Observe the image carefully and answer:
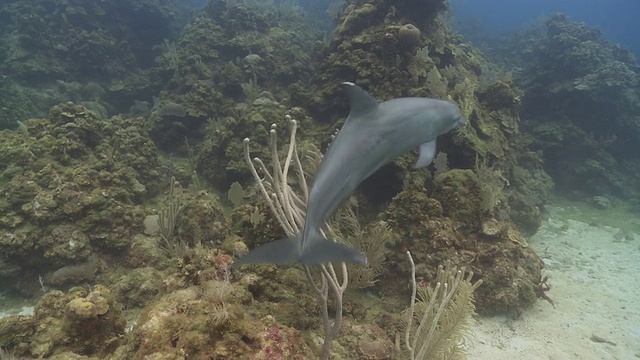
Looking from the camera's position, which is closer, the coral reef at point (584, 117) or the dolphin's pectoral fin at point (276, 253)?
the dolphin's pectoral fin at point (276, 253)

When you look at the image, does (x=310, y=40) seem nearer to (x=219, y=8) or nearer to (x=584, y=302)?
(x=219, y=8)

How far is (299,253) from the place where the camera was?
2.01 meters

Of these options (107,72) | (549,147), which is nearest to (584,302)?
(549,147)

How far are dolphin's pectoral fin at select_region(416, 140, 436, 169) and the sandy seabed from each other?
10.7 feet

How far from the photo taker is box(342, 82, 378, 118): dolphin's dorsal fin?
2318 mm

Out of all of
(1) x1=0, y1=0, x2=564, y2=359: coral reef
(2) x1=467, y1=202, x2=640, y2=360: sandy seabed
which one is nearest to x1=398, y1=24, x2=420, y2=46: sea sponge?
(1) x1=0, y1=0, x2=564, y2=359: coral reef

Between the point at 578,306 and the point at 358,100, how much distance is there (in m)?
6.82

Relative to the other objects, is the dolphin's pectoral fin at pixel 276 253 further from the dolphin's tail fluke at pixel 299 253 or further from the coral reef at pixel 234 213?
the coral reef at pixel 234 213

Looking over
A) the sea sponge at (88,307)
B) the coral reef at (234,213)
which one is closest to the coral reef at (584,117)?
the coral reef at (234,213)

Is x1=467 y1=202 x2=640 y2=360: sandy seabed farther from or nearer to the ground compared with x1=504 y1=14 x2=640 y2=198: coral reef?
nearer to the ground

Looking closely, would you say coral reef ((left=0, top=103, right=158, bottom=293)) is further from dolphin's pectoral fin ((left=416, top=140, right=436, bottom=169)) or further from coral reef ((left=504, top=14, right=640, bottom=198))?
coral reef ((left=504, top=14, right=640, bottom=198))

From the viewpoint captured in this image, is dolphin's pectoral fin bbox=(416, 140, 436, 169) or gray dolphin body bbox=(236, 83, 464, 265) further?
dolphin's pectoral fin bbox=(416, 140, 436, 169)

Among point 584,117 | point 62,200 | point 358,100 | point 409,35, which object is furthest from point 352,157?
point 584,117

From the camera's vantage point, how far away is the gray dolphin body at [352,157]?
199cm
